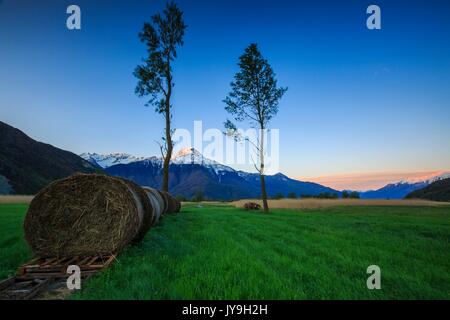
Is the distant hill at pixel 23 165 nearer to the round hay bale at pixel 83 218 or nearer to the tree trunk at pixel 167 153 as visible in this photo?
the tree trunk at pixel 167 153

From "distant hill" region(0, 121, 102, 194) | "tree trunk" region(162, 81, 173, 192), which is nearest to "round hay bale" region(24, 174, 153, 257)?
"tree trunk" region(162, 81, 173, 192)

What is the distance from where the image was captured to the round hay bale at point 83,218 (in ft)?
22.8

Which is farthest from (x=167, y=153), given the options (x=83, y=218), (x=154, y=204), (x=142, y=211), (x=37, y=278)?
(x=37, y=278)

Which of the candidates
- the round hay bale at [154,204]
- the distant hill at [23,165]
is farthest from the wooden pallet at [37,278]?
the distant hill at [23,165]

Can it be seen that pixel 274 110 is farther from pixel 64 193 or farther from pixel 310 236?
pixel 64 193

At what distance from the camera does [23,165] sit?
135125mm

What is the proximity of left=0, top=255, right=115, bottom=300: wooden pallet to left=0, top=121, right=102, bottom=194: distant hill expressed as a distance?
367ft

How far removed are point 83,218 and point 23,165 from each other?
154279mm

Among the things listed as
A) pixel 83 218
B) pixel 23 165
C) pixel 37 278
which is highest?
pixel 23 165

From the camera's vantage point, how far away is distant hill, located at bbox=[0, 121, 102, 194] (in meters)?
112

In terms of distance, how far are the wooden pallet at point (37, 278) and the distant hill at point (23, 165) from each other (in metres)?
112

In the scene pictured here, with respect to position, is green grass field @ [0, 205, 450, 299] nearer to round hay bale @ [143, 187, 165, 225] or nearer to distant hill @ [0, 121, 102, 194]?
round hay bale @ [143, 187, 165, 225]

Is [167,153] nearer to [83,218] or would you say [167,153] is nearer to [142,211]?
[142,211]
